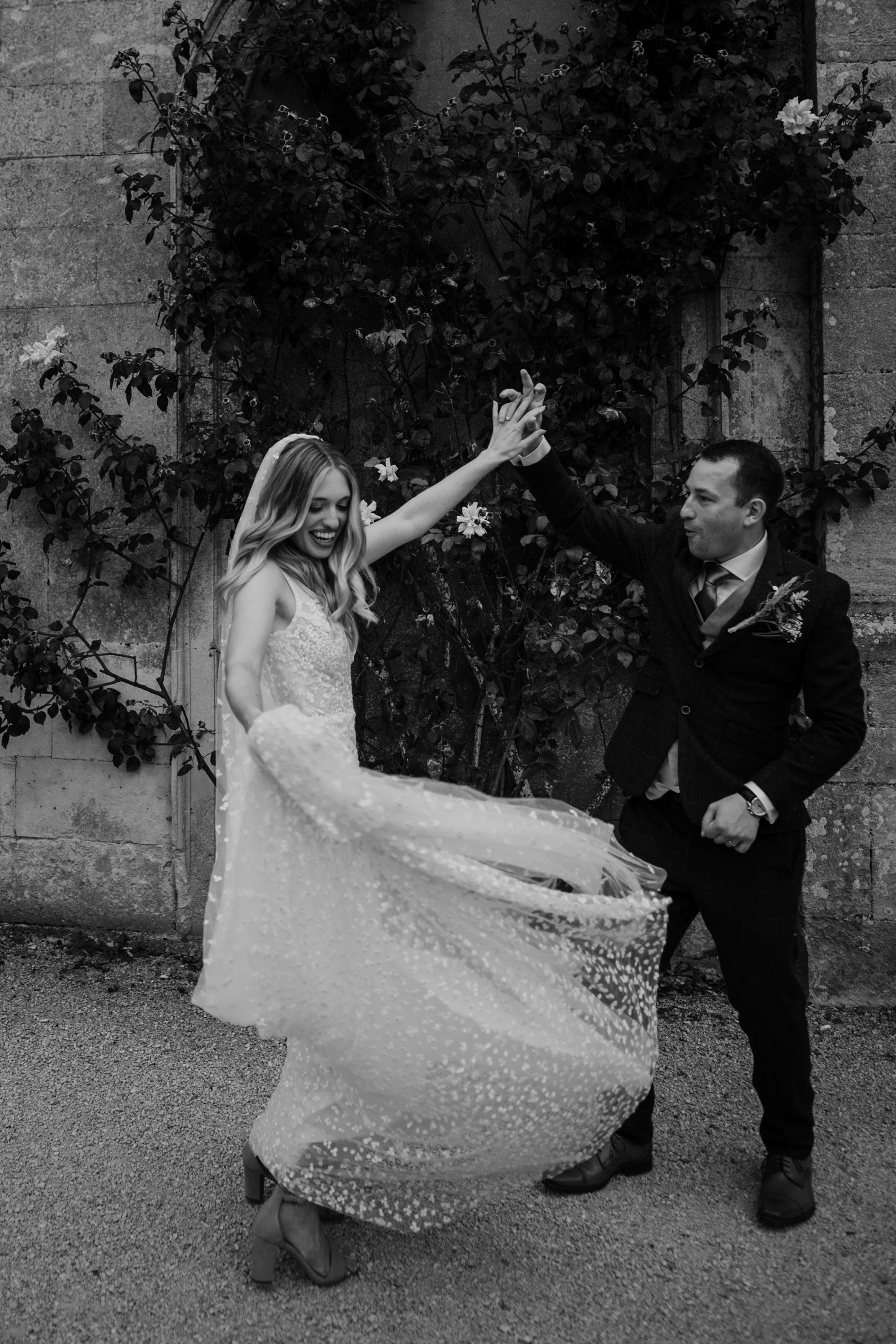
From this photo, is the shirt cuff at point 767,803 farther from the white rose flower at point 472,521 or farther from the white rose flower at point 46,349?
the white rose flower at point 46,349

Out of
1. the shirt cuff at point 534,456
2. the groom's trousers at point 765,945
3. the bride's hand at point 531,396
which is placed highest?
the bride's hand at point 531,396

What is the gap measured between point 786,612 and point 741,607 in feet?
0.44

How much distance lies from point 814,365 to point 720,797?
7.45 ft

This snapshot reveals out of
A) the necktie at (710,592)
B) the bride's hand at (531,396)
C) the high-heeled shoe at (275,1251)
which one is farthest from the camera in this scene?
the bride's hand at (531,396)

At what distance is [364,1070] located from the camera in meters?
2.48

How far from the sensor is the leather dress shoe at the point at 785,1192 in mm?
2941

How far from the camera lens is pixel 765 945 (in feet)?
9.71

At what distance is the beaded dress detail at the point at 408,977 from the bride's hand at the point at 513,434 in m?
0.94

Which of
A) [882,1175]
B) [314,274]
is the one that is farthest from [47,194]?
[882,1175]

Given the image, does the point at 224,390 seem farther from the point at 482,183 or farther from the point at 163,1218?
the point at 163,1218

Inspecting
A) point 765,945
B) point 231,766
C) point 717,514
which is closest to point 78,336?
point 231,766

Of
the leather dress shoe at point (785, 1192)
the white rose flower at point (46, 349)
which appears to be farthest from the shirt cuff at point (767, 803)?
the white rose flower at point (46, 349)

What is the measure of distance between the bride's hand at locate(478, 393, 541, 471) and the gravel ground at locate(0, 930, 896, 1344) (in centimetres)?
194

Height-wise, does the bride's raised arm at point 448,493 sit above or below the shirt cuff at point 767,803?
above
